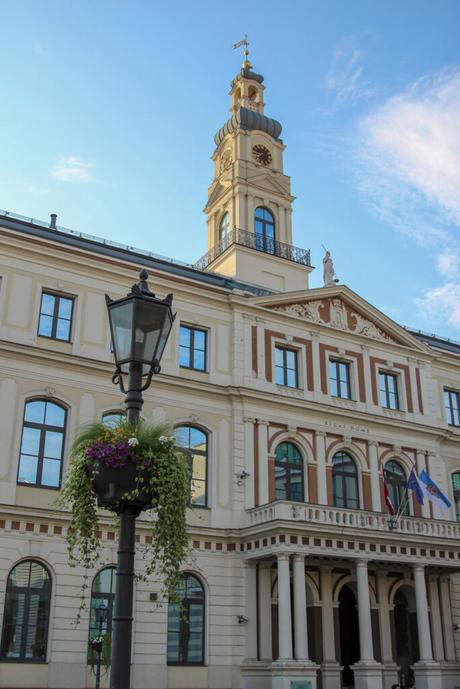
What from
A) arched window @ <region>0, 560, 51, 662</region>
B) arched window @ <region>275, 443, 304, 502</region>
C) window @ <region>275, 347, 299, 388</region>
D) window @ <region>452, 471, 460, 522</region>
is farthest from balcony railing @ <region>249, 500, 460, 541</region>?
arched window @ <region>0, 560, 51, 662</region>

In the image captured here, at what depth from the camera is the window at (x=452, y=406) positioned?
40.0 m

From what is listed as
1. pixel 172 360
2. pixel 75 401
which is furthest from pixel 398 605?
pixel 75 401

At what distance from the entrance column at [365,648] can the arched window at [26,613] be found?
1081 centimetres

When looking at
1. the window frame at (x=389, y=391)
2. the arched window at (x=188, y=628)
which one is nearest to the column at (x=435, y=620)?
the window frame at (x=389, y=391)

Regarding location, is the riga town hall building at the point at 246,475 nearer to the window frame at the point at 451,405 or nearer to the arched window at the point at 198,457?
the arched window at the point at 198,457

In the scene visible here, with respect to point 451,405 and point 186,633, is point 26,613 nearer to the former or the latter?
point 186,633

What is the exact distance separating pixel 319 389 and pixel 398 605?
9.54m

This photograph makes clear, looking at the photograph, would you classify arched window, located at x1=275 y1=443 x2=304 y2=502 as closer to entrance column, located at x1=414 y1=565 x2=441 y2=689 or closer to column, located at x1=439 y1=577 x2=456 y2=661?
entrance column, located at x1=414 y1=565 x2=441 y2=689

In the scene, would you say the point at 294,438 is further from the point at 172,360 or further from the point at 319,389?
the point at 172,360

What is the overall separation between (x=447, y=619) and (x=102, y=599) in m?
14.9

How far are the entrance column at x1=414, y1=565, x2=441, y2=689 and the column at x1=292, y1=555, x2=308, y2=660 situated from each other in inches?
204

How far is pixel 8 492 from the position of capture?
2681 cm

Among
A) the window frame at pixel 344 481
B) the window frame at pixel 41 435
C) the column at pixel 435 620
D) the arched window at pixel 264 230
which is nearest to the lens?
the window frame at pixel 41 435

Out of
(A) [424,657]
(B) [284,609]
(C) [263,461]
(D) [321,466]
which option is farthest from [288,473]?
(A) [424,657]
